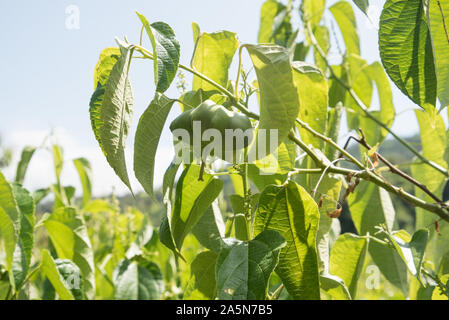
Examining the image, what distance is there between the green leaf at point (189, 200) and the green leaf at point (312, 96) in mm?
154

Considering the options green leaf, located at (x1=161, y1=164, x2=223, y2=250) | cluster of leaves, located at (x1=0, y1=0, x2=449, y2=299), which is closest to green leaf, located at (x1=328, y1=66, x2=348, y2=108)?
cluster of leaves, located at (x1=0, y1=0, x2=449, y2=299)

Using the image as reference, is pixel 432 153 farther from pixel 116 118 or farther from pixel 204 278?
pixel 116 118

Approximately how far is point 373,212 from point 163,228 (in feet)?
1.39

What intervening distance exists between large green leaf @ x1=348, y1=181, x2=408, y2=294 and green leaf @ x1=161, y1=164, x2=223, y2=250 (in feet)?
1.07

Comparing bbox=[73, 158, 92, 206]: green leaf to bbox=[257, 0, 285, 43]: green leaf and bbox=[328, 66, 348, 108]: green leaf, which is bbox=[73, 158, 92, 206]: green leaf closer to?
bbox=[257, 0, 285, 43]: green leaf

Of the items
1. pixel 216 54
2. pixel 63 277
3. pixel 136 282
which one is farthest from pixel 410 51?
pixel 136 282

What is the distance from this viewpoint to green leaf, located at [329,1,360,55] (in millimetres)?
973

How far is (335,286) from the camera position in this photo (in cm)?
59

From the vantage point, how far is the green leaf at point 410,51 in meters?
0.44

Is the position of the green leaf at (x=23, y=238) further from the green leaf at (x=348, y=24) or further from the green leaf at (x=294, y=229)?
the green leaf at (x=348, y=24)

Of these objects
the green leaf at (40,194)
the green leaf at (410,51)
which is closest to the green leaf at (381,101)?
the green leaf at (410,51)

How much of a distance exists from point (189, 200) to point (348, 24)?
635mm

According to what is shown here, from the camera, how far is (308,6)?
1.02 meters

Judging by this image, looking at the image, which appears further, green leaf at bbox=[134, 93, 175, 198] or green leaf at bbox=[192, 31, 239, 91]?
green leaf at bbox=[192, 31, 239, 91]
